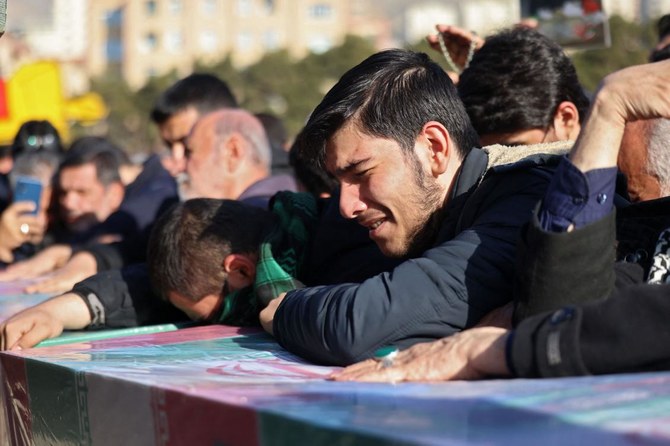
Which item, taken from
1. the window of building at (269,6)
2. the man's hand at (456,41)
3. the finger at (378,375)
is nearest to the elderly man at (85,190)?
the man's hand at (456,41)

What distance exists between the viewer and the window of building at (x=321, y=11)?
89.2m

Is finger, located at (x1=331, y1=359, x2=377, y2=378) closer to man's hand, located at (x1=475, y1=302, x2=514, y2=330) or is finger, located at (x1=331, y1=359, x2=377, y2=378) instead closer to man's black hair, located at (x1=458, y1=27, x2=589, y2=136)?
man's hand, located at (x1=475, y1=302, x2=514, y2=330)

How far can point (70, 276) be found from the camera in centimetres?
465

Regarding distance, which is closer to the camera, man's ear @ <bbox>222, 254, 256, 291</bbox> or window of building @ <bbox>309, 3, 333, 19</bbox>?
man's ear @ <bbox>222, 254, 256, 291</bbox>

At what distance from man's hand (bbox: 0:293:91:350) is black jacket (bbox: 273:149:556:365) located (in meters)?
1.20

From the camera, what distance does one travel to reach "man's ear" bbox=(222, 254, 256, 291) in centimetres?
333

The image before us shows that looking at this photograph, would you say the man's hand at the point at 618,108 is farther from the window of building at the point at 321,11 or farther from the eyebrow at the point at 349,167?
the window of building at the point at 321,11

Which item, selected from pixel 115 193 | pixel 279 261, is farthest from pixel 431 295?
pixel 115 193

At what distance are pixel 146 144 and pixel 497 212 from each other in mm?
48046

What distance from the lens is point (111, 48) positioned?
93062mm

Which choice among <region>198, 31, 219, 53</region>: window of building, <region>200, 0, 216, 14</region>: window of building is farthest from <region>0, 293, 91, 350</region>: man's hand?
<region>200, 0, 216, 14</region>: window of building

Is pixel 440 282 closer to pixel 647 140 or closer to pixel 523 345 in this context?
pixel 523 345

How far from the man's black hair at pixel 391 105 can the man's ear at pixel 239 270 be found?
24.2 inches

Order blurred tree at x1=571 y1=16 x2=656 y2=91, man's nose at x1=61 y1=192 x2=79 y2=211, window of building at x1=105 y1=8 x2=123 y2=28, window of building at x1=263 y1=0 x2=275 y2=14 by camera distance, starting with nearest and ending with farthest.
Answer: man's nose at x1=61 y1=192 x2=79 y2=211 → blurred tree at x1=571 y1=16 x2=656 y2=91 → window of building at x1=263 y1=0 x2=275 y2=14 → window of building at x1=105 y1=8 x2=123 y2=28
